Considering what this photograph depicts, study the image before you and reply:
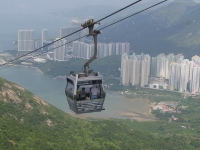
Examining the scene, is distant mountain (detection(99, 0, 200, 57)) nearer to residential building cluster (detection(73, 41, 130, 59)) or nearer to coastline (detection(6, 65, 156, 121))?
residential building cluster (detection(73, 41, 130, 59))

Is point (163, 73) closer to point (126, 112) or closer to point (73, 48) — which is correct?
point (126, 112)

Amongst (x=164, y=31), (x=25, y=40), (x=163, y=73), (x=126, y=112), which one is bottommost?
(x=126, y=112)

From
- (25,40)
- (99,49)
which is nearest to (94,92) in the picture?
(99,49)

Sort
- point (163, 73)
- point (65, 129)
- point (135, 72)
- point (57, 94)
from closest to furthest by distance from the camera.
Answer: point (65, 129), point (57, 94), point (135, 72), point (163, 73)

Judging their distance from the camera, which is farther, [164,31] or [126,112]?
[164,31]

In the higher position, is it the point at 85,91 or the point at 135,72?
the point at 85,91

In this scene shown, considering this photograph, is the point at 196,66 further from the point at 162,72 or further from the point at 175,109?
the point at 175,109

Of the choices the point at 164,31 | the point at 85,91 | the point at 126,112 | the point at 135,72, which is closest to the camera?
the point at 85,91

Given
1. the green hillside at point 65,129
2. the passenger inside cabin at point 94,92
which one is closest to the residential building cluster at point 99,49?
the green hillside at point 65,129
